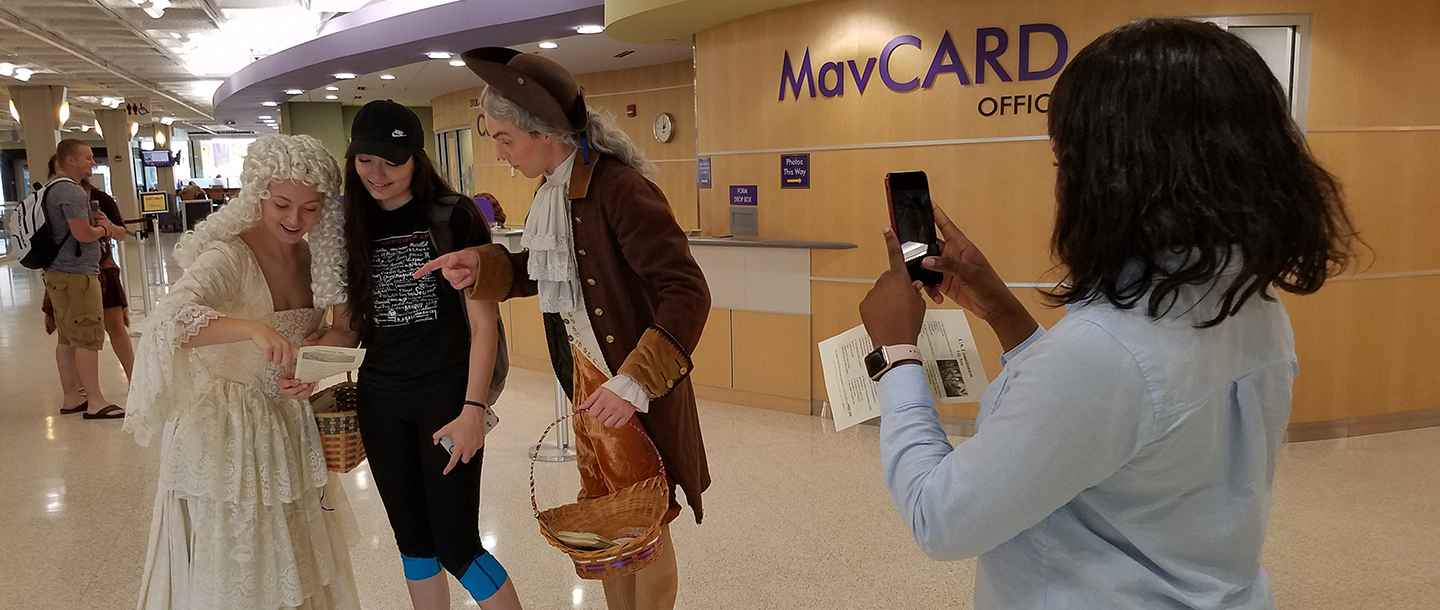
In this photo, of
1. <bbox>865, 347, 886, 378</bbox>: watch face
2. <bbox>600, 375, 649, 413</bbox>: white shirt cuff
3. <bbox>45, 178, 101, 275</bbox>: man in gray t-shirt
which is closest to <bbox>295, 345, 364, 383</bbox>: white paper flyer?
<bbox>600, 375, 649, 413</bbox>: white shirt cuff

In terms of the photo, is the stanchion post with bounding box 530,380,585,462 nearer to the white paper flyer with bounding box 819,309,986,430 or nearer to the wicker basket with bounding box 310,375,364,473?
the wicker basket with bounding box 310,375,364,473

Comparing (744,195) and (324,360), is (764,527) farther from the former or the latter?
(744,195)

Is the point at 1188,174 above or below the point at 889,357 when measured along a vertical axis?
above

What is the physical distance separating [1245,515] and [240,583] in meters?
2.17

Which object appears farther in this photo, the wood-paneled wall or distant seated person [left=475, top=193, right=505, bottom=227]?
distant seated person [left=475, top=193, right=505, bottom=227]

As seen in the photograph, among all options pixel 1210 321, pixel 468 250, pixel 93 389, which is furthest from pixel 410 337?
pixel 93 389

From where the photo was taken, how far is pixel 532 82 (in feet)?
6.25

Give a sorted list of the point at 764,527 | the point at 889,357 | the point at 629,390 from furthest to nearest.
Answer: the point at 764,527
the point at 629,390
the point at 889,357

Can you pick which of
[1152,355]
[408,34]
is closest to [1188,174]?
[1152,355]

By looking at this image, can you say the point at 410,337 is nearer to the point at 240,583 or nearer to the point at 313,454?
the point at 313,454

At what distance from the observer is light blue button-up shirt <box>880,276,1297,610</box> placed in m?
0.88

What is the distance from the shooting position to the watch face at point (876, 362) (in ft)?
3.60

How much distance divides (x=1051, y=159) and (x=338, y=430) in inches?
152

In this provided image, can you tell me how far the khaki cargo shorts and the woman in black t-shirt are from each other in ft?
14.3
